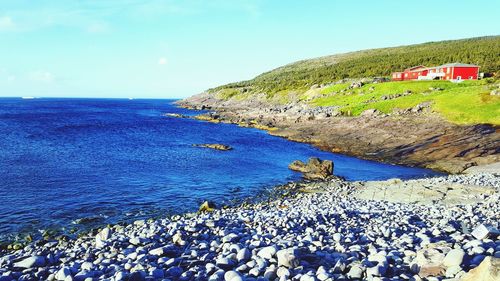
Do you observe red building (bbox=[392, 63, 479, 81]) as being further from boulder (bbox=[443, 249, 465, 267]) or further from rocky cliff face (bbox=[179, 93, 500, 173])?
boulder (bbox=[443, 249, 465, 267])

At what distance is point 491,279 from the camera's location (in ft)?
22.6

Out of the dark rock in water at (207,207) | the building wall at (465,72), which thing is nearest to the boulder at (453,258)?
the dark rock in water at (207,207)

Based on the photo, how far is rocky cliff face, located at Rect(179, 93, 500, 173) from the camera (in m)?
44.6

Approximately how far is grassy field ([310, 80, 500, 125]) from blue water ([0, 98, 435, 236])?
21351 mm

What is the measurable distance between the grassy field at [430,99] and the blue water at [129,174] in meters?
21.4

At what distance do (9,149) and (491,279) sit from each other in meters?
59.3

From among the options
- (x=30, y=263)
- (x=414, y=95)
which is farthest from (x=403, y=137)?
(x=30, y=263)

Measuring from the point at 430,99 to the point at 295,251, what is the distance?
2678 inches

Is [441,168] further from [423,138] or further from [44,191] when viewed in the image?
[44,191]

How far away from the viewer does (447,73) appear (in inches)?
3974

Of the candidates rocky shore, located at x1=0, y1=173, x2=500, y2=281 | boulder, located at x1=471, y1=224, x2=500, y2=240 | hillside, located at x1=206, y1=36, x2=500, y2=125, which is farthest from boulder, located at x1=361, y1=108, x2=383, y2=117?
boulder, located at x1=471, y1=224, x2=500, y2=240

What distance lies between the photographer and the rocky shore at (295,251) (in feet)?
30.7

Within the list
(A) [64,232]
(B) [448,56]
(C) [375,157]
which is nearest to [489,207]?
(A) [64,232]

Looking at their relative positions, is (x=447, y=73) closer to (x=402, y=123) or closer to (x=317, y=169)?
(x=402, y=123)
